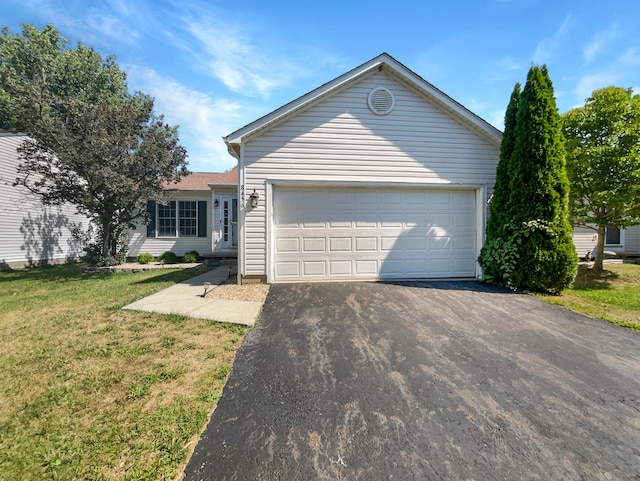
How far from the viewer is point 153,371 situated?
288 cm

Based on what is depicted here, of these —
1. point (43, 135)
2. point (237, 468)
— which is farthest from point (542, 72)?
point (43, 135)

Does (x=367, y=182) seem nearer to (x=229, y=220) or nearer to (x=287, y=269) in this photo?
(x=287, y=269)

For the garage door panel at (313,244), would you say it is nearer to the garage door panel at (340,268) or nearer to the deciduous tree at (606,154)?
the garage door panel at (340,268)

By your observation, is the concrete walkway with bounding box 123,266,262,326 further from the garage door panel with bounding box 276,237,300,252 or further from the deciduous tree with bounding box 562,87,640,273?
the deciduous tree with bounding box 562,87,640,273

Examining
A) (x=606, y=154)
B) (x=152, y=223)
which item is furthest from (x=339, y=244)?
(x=152, y=223)

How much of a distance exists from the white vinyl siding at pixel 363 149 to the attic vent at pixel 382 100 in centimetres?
14

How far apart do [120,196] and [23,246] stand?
18.0 ft

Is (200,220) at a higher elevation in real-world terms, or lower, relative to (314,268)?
higher

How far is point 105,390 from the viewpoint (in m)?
2.56

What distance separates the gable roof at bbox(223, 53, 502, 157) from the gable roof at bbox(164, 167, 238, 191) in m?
6.25

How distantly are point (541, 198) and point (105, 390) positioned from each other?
8.02 meters

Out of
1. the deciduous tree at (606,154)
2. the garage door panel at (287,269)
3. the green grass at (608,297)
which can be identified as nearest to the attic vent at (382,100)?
the garage door panel at (287,269)

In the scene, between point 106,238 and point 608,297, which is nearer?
point 608,297

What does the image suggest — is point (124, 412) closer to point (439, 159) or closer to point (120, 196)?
point (439, 159)
